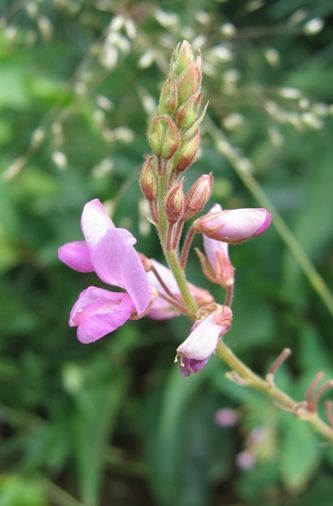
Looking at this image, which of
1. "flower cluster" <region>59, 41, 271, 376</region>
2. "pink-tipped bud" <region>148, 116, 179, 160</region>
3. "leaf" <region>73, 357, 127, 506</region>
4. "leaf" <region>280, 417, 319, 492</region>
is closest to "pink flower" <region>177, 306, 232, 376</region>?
"flower cluster" <region>59, 41, 271, 376</region>

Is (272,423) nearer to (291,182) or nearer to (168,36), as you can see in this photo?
(291,182)

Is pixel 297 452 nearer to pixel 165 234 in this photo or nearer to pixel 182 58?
pixel 165 234

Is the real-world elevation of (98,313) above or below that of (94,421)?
above

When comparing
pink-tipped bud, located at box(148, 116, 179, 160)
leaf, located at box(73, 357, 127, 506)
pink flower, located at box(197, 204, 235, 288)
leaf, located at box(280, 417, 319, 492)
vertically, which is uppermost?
pink-tipped bud, located at box(148, 116, 179, 160)

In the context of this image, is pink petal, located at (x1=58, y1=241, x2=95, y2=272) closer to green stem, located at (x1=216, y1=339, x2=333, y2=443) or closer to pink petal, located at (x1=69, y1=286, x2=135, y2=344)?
pink petal, located at (x1=69, y1=286, x2=135, y2=344)

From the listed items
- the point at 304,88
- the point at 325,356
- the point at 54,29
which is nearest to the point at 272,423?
the point at 325,356

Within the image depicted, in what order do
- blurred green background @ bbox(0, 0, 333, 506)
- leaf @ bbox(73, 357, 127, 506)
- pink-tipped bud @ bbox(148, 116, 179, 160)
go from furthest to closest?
1. leaf @ bbox(73, 357, 127, 506)
2. blurred green background @ bbox(0, 0, 333, 506)
3. pink-tipped bud @ bbox(148, 116, 179, 160)

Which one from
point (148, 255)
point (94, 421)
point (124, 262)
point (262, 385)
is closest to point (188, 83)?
point (124, 262)
